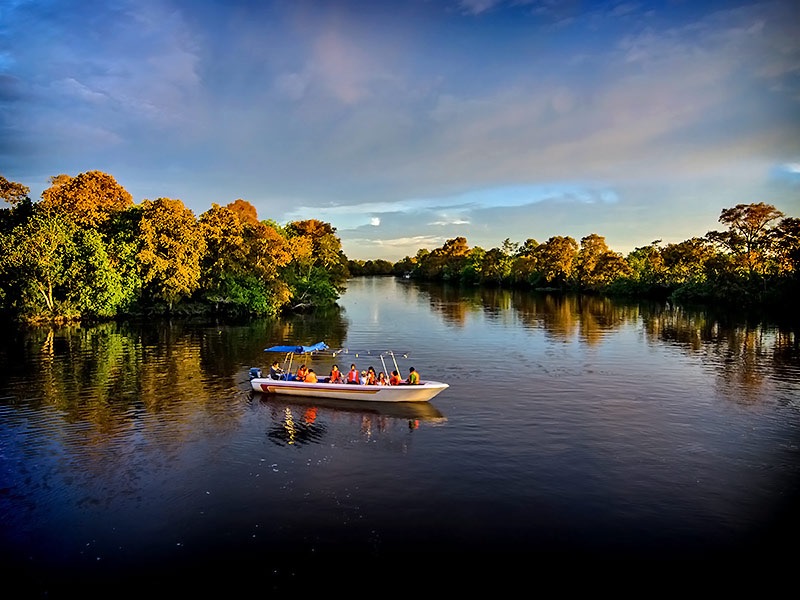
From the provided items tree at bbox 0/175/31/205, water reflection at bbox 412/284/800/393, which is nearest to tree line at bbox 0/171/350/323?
tree at bbox 0/175/31/205

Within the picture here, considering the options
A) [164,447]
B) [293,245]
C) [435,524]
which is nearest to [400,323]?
[293,245]

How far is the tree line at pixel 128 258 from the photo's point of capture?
55156 millimetres

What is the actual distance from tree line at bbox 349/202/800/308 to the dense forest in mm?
210

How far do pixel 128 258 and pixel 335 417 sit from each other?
45576 millimetres

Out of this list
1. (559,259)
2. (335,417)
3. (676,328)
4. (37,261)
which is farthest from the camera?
(559,259)

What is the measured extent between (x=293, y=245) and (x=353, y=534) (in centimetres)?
5883

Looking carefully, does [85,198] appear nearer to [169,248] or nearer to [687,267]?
[169,248]

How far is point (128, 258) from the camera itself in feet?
197

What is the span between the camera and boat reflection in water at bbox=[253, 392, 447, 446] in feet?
75.5

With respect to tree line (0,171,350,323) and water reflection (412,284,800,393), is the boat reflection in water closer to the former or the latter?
water reflection (412,284,800,393)

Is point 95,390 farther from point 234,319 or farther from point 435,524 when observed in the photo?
point 234,319

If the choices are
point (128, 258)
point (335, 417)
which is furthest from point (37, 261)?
point (335, 417)

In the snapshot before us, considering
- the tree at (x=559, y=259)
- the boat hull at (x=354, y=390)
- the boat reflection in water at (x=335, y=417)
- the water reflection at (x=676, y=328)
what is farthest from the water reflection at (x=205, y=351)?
the tree at (x=559, y=259)

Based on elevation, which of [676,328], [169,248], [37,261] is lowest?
[676,328]
